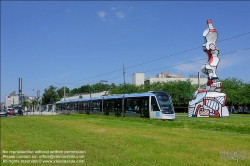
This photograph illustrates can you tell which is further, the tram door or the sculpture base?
the sculpture base

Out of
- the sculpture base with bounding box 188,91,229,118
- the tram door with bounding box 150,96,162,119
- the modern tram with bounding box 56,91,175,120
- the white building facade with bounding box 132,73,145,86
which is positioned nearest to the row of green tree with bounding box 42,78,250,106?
the modern tram with bounding box 56,91,175,120

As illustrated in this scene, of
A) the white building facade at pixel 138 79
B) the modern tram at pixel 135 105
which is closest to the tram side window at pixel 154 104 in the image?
the modern tram at pixel 135 105

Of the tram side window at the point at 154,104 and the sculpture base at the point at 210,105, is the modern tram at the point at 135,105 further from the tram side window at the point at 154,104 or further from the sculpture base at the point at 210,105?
the sculpture base at the point at 210,105

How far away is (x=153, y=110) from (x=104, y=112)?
48.5 ft

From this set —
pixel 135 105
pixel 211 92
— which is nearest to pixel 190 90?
pixel 211 92

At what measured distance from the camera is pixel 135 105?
115ft

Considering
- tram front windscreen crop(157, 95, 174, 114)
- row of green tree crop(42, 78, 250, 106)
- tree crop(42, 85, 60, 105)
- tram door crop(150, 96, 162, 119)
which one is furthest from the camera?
tree crop(42, 85, 60, 105)

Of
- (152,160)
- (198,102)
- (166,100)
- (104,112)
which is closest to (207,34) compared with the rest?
(198,102)

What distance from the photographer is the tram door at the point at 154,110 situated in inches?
1187

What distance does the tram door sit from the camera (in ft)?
98.9

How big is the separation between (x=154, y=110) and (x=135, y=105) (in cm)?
453

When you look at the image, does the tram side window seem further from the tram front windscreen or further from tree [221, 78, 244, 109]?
tree [221, 78, 244, 109]

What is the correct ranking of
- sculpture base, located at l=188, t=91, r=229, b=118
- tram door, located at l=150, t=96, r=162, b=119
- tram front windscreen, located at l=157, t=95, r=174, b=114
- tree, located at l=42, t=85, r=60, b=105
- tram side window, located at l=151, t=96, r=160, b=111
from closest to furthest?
tram front windscreen, located at l=157, t=95, r=174, b=114 < tram door, located at l=150, t=96, r=162, b=119 < tram side window, located at l=151, t=96, r=160, b=111 < sculpture base, located at l=188, t=91, r=229, b=118 < tree, located at l=42, t=85, r=60, b=105

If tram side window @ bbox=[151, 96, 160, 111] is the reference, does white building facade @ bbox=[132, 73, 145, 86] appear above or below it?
above
